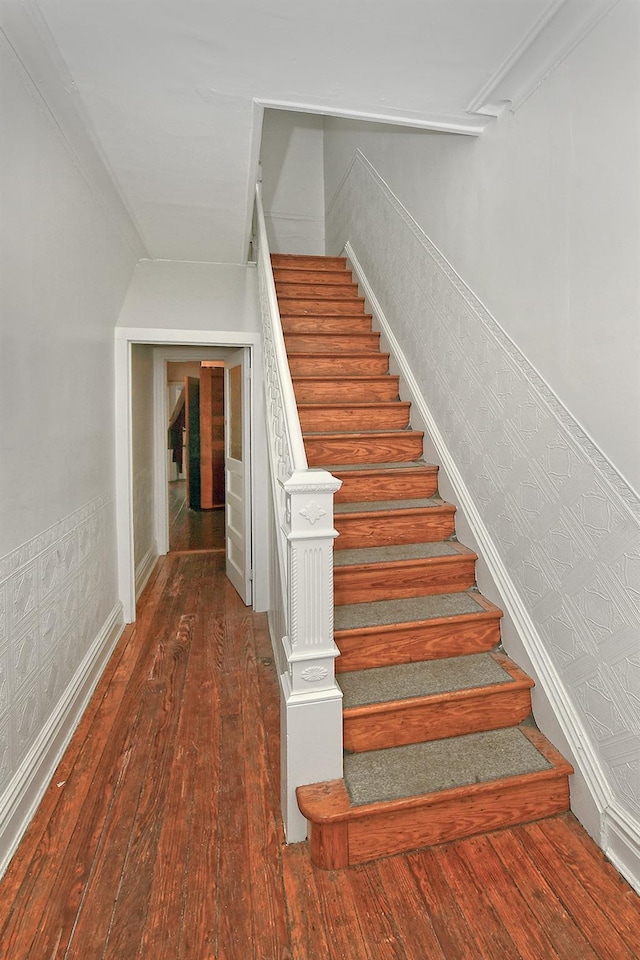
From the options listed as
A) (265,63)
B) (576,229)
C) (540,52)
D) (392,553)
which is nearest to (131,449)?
(392,553)

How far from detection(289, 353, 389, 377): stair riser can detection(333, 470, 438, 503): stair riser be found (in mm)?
909

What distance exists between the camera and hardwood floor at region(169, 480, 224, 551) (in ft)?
17.1

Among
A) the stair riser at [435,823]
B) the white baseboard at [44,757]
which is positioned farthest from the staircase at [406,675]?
the white baseboard at [44,757]

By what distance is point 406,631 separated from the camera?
198cm

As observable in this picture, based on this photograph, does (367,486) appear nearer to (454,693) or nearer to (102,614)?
(454,693)

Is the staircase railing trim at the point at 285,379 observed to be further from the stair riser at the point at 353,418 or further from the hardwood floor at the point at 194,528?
the hardwood floor at the point at 194,528

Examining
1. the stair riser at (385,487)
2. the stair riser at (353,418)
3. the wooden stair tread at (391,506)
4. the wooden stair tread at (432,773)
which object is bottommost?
the wooden stair tread at (432,773)

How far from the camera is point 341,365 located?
131 inches

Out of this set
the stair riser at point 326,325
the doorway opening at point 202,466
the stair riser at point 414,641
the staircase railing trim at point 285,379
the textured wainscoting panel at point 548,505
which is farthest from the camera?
the doorway opening at point 202,466

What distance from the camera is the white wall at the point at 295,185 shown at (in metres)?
5.16

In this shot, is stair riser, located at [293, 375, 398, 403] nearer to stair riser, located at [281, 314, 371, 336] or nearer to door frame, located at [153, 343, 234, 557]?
stair riser, located at [281, 314, 371, 336]

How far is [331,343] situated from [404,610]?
2.12 metres

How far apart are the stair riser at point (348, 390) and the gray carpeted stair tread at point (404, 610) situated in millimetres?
1459

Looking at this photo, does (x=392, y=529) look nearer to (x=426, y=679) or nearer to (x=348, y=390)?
(x=426, y=679)
